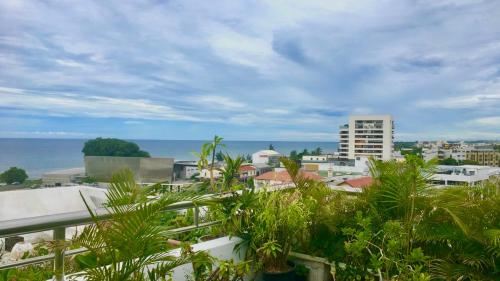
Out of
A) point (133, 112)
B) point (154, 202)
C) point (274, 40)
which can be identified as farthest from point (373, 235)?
point (133, 112)

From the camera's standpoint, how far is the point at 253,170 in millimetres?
3842

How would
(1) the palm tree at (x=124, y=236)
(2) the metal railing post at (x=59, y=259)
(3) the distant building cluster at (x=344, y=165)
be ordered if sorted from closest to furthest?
(1) the palm tree at (x=124, y=236) < (2) the metal railing post at (x=59, y=259) < (3) the distant building cluster at (x=344, y=165)

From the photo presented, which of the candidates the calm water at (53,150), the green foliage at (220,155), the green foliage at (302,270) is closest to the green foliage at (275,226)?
the green foliage at (302,270)

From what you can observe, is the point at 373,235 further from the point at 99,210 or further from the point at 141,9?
the point at 141,9

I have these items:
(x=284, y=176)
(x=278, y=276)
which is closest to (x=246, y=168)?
(x=284, y=176)

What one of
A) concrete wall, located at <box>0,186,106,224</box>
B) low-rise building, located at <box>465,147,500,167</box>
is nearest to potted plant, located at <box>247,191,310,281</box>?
concrete wall, located at <box>0,186,106,224</box>

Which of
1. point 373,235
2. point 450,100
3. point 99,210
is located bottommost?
point 373,235

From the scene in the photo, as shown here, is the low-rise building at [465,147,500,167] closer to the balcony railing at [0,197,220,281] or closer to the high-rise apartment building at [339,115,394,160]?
the high-rise apartment building at [339,115,394,160]

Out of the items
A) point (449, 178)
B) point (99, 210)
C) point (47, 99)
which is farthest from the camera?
point (47, 99)

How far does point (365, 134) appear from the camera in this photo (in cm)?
749

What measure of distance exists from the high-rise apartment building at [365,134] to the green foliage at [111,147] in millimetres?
4060

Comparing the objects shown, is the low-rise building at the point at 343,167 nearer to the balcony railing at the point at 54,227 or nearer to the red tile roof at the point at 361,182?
the red tile roof at the point at 361,182

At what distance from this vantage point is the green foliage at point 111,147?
25.1ft

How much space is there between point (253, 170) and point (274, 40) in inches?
227
